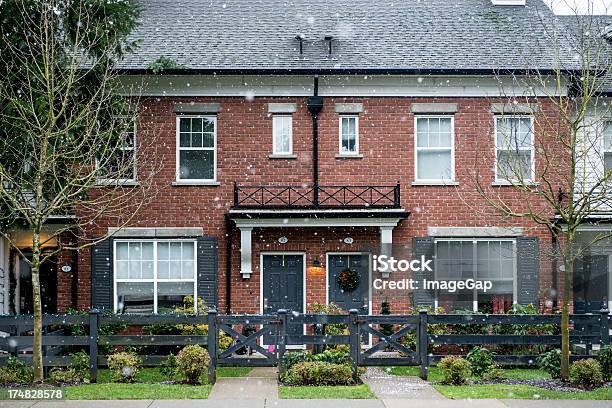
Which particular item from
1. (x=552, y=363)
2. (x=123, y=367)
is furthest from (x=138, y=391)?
(x=552, y=363)

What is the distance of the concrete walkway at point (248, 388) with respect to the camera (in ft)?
38.4

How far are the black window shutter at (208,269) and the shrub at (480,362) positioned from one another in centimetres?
685

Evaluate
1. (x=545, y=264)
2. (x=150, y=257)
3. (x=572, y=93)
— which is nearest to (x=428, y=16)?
(x=572, y=93)

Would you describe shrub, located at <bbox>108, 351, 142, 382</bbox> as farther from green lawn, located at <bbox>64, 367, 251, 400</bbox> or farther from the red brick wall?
the red brick wall

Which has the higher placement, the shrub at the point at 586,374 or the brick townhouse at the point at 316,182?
the brick townhouse at the point at 316,182

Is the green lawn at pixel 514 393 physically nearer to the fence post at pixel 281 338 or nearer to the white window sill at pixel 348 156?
the fence post at pixel 281 338

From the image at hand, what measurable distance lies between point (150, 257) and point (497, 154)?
891 cm

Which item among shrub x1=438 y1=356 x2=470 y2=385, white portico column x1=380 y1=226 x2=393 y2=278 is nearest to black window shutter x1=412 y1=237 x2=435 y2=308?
white portico column x1=380 y1=226 x2=393 y2=278

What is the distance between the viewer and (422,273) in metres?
18.3

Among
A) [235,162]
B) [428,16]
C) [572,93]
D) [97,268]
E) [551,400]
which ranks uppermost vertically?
[428,16]

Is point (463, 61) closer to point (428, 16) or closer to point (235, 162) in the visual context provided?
point (428, 16)

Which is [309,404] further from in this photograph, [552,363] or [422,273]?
[422,273]

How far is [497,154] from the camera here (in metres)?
18.5

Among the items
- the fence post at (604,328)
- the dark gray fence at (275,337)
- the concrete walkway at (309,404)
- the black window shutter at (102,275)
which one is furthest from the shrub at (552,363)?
the black window shutter at (102,275)
